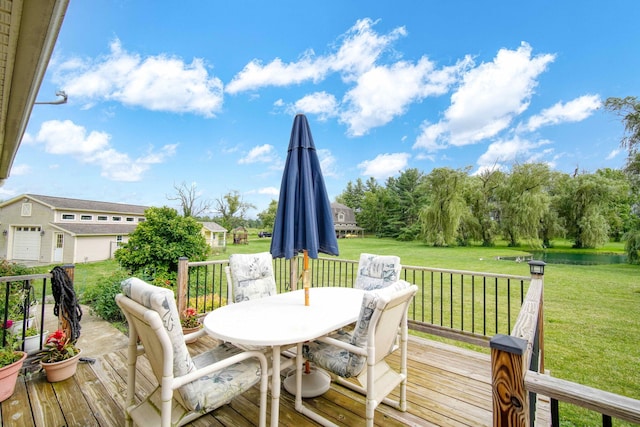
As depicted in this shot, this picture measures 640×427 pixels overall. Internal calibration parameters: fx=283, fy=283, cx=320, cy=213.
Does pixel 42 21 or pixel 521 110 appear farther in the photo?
pixel 521 110

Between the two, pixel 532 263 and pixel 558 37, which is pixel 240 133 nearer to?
pixel 558 37

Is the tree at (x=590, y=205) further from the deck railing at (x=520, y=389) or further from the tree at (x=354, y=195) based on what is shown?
→ the tree at (x=354, y=195)

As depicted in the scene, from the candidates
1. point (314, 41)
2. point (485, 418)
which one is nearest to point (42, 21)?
point (485, 418)

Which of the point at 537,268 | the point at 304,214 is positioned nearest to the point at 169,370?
the point at 304,214

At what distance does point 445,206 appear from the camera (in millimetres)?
19547

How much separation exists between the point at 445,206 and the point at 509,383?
20370 mm

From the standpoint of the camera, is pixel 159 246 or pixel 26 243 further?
pixel 26 243

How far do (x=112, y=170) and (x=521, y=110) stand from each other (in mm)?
31888

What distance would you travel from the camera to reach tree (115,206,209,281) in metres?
6.66

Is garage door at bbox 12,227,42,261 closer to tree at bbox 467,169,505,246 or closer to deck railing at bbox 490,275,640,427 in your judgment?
deck railing at bbox 490,275,640,427

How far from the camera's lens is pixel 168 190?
19266 mm

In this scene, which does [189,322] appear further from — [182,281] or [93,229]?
[93,229]

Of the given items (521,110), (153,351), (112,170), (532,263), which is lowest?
(153,351)

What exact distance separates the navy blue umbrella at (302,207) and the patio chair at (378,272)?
2.79ft
